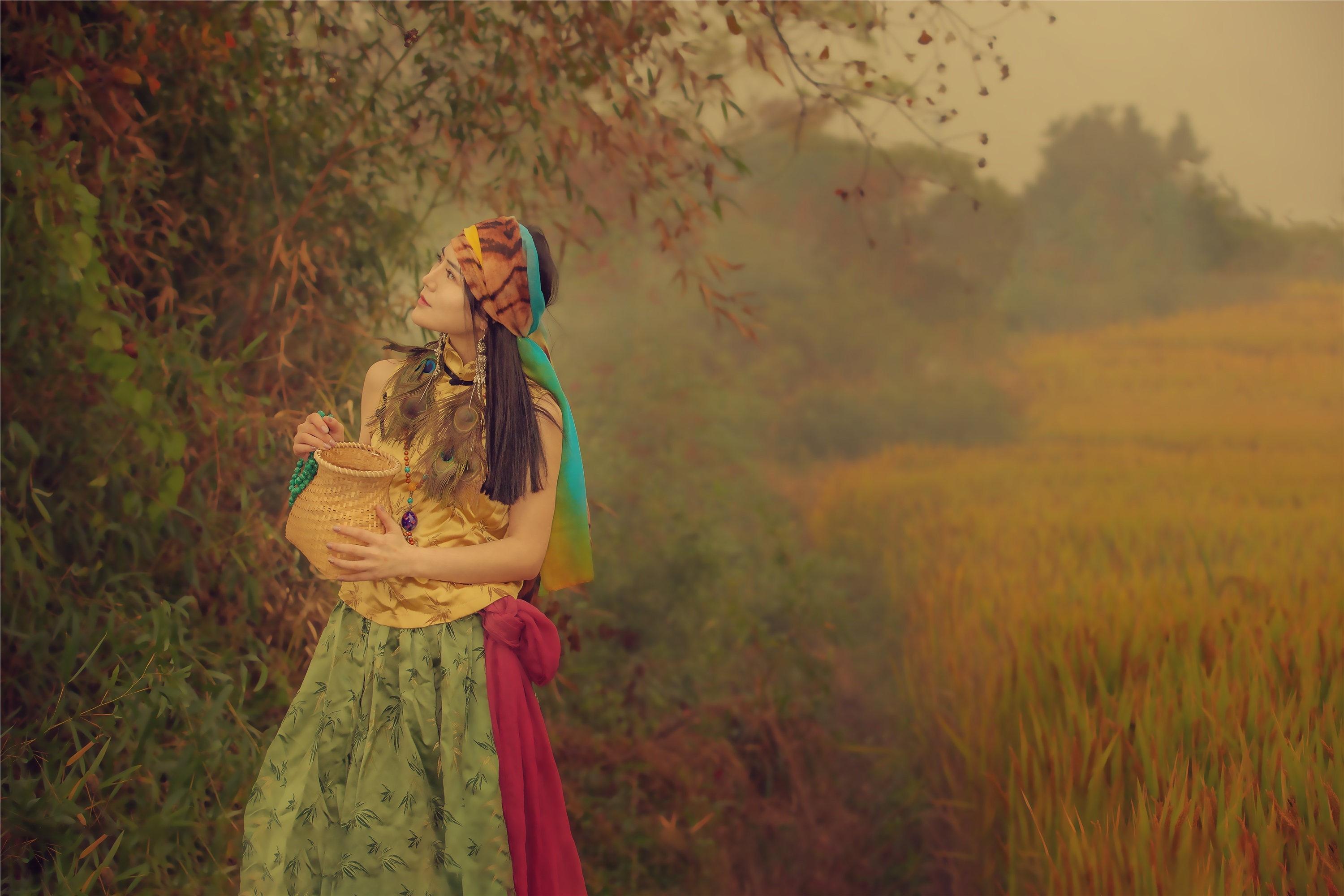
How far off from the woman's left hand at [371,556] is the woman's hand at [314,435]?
146mm

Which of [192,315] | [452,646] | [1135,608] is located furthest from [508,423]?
[1135,608]

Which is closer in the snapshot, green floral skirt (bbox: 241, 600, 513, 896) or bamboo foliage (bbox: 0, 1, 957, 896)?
green floral skirt (bbox: 241, 600, 513, 896)

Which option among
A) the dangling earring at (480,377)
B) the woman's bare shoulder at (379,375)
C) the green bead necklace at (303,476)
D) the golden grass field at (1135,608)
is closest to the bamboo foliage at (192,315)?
the woman's bare shoulder at (379,375)

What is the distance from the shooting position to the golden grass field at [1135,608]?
5.89ft

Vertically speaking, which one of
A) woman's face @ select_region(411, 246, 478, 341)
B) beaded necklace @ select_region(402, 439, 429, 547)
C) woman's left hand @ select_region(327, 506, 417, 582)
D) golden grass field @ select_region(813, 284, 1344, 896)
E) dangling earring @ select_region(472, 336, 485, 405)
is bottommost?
golden grass field @ select_region(813, 284, 1344, 896)

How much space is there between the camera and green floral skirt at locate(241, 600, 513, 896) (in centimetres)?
126

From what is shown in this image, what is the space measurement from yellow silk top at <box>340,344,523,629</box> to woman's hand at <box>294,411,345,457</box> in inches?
2.9

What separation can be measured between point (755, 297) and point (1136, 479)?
1177 mm

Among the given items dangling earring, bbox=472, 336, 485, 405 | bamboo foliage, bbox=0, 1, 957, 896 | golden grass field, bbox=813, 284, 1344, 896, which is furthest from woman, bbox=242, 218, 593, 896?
golden grass field, bbox=813, 284, 1344, 896

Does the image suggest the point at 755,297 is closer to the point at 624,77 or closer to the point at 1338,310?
the point at 624,77

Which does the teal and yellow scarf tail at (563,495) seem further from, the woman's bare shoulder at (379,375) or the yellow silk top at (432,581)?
the woman's bare shoulder at (379,375)

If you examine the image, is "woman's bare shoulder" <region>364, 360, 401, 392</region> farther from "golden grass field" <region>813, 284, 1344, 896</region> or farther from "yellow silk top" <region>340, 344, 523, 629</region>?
"golden grass field" <region>813, 284, 1344, 896</region>

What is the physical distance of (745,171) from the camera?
2375mm

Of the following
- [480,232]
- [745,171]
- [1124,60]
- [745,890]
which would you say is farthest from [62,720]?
[1124,60]
